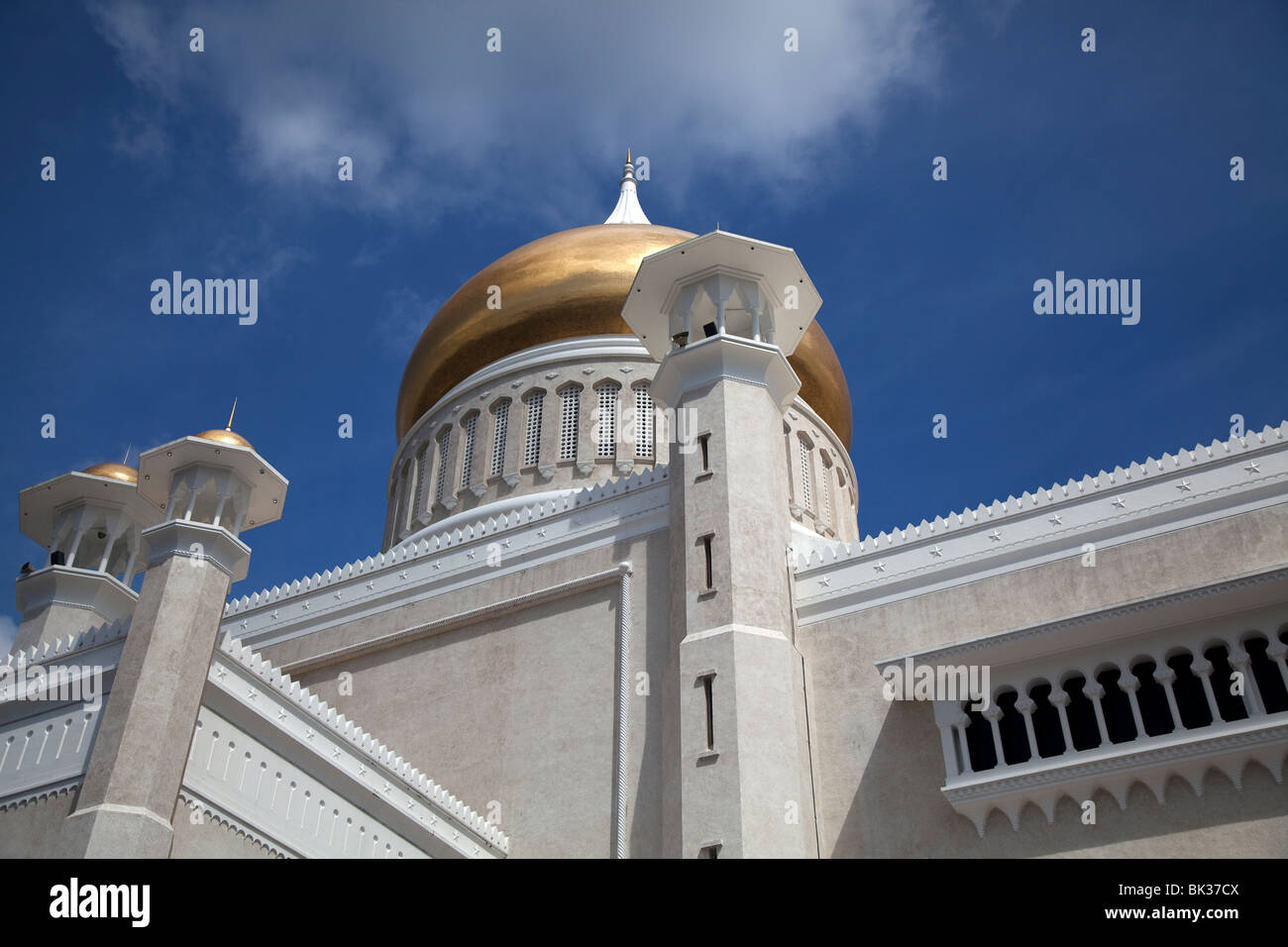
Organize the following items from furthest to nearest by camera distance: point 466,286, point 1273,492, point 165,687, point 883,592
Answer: point 466,286 < point 883,592 < point 1273,492 < point 165,687

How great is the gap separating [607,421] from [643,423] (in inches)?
18.9

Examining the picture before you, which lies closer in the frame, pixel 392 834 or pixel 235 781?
pixel 235 781

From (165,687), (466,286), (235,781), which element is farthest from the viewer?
(466,286)

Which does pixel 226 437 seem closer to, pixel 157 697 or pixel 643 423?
pixel 157 697

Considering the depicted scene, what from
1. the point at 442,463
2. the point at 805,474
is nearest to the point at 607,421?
the point at 442,463

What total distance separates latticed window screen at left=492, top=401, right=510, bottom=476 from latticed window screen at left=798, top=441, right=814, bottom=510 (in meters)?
4.09

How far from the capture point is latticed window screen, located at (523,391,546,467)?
16.0 metres

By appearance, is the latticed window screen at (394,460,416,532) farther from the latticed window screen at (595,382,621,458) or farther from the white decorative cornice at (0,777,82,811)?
the white decorative cornice at (0,777,82,811)

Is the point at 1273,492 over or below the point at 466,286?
below

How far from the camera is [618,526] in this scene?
1185 cm
